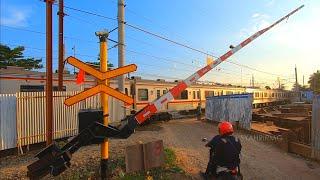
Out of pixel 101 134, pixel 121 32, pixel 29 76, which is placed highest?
pixel 121 32

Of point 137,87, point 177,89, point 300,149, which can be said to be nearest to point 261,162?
point 300,149

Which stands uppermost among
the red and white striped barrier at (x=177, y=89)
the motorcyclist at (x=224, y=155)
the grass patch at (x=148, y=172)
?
the red and white striped barrier at (x=177, y=89)

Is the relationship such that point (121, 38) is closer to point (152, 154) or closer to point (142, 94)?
point (142, 94)

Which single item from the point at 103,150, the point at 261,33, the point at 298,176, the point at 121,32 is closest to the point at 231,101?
the point at 121,32

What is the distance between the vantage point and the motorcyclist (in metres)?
6.04

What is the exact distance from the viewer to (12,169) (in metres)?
9.95

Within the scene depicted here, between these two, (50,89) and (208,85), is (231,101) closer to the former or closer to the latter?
(50,89)

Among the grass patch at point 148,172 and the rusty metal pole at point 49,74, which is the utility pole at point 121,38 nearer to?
the rusty metal pole at point 49,74

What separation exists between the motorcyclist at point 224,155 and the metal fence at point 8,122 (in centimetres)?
891

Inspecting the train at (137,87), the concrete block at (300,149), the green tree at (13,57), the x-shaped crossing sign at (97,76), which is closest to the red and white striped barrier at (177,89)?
the x-shaped crossing sign at (97,76)

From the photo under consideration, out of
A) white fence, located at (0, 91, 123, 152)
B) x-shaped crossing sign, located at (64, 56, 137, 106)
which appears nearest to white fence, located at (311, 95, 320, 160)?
white fence, located at (0, 91, 123, 152)

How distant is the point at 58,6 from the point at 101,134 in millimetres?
13020

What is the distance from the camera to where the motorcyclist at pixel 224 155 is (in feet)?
19.8

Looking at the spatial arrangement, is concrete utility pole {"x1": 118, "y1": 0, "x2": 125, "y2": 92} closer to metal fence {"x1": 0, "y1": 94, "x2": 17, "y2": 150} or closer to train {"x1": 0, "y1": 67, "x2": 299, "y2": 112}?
train {"x1": 0, "y1": 67, "x2": 299, "y2": 112}
